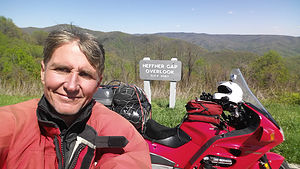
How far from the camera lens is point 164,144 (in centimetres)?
223

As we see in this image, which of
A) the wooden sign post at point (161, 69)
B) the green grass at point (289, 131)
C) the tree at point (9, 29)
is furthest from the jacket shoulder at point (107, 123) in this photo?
the tree at point (9, 29)

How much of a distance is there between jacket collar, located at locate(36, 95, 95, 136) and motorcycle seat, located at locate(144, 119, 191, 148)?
1.33m

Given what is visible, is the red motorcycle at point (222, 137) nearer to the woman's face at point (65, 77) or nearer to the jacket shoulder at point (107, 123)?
the jacket shoulder at point (107, 123)

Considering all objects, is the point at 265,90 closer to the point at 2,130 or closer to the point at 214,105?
the point at 214,105

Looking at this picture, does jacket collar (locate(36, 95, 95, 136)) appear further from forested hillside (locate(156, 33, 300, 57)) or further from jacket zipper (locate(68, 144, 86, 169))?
forested hillside (locate(156, 33, 300, 57))

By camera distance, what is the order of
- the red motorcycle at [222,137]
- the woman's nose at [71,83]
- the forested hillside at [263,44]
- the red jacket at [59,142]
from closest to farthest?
1. the red jacket at [59,142]
2. the woman's nose at [71,83]
3. the red motorcycle at [222,137]
4. the forested hillside at [263,44]

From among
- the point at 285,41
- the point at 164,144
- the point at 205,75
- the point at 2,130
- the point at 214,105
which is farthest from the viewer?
the point at 285,41

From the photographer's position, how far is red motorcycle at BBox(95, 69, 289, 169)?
184 centimetres

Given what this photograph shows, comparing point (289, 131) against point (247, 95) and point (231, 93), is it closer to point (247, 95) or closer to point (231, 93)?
point (247, 95)

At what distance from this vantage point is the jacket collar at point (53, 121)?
983mm

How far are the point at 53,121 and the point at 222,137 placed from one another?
1543mm

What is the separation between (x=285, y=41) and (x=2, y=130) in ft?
563

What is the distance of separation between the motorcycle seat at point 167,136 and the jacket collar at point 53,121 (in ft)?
4.37

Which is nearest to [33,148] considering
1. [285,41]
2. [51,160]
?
[51,160]
